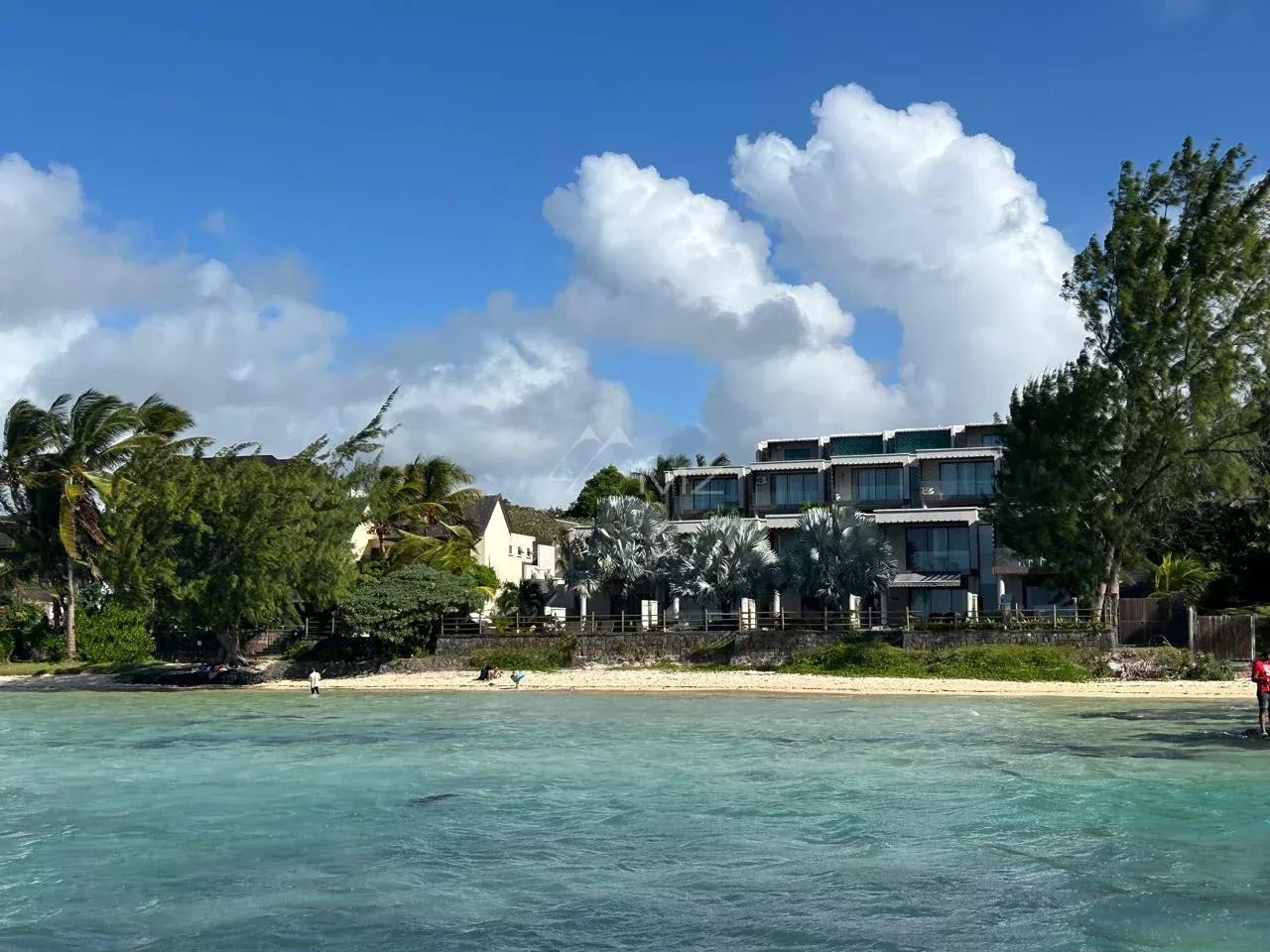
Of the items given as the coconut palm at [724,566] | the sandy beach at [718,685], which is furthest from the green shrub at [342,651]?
the coconut palm at [724,566]

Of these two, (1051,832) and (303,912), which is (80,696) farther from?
(1051,832)

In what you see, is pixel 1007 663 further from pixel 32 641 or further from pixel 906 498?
pixel 32 641

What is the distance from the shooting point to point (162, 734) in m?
36.0

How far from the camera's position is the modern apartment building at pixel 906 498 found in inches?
2352

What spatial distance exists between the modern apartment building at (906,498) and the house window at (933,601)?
48 millimetres

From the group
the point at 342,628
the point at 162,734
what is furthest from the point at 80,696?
the point at 162,734

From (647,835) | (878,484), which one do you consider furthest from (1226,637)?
(647,835)

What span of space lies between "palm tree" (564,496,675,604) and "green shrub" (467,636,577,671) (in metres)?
3.55

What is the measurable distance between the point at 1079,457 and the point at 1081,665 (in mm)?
7737

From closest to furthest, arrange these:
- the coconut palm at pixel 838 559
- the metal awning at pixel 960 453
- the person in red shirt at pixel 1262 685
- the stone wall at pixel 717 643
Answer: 1. the person in red shirt at pixel 1262 685
2. the stone wall at pixel 717 643
3. the coconut palm at pixel 838 559
4. the metal awning at pixel 960 453

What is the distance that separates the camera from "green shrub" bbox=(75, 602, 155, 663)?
5653 cm

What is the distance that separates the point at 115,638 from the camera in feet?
186

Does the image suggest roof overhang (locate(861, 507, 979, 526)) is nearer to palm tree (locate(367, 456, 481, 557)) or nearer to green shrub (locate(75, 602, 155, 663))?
palm tree (locate(367, 456, 481, 557))

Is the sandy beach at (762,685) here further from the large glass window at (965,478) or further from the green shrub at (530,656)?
the large glass window at (965,478)
